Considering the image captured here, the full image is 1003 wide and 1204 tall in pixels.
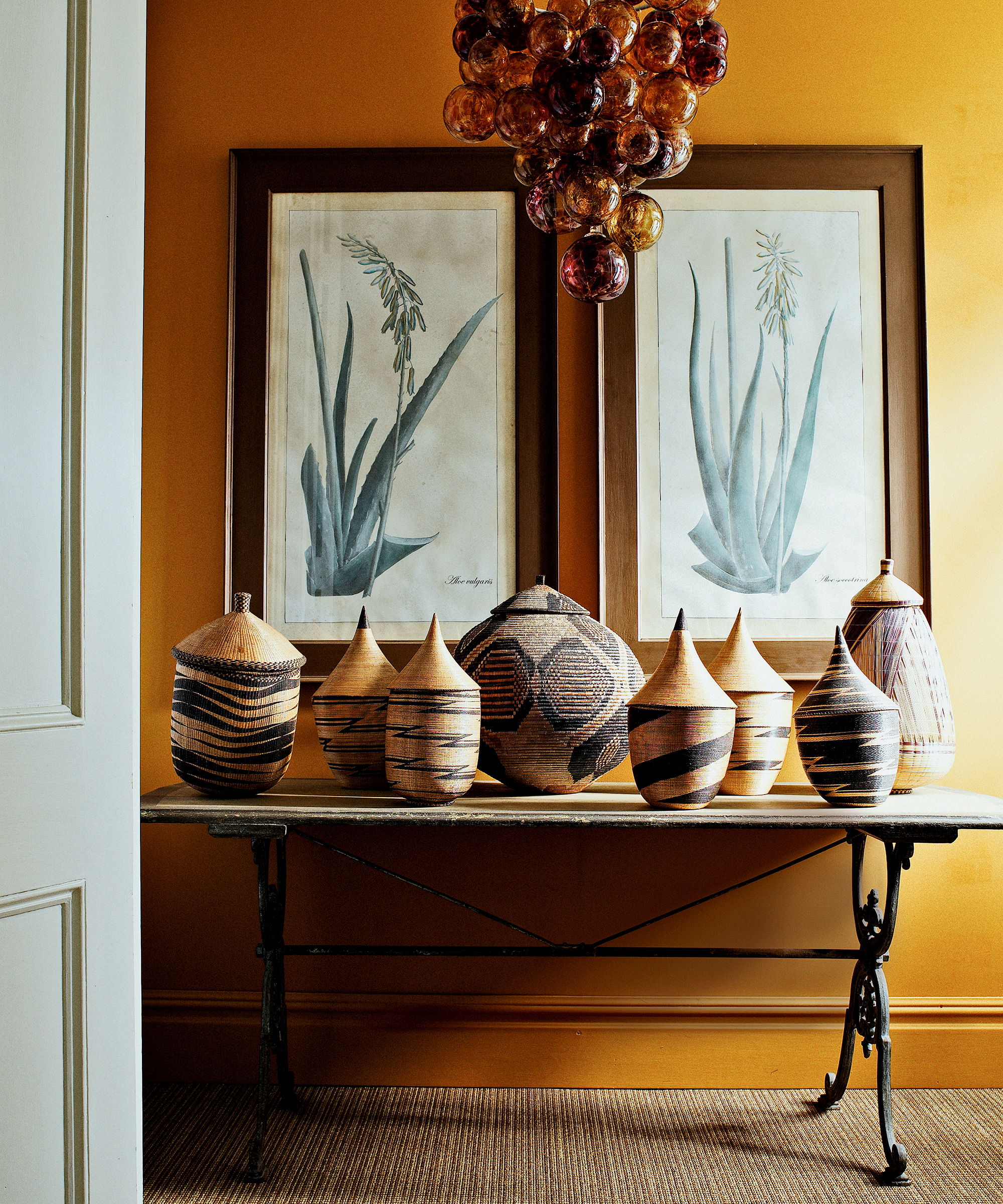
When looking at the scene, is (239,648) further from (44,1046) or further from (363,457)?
(44,1046)

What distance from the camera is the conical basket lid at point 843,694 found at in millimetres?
1701

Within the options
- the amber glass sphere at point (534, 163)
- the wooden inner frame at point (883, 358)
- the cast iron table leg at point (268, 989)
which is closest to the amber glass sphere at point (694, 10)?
the amber glass sphere at point (534, 163)

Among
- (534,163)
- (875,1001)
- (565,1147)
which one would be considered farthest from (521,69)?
(565,1147)

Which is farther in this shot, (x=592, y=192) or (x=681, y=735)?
(x=681, y=735)

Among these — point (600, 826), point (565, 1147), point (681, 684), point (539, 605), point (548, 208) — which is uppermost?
point (548, 208)

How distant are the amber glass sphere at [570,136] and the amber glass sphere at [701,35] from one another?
18 cm

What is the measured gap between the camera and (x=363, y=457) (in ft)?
7.37

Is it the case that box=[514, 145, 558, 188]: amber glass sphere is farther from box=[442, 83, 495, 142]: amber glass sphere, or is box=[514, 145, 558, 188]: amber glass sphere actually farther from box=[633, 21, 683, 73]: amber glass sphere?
box=[633, 21, 683, 73]: amber glass sphere

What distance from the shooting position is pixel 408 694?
5.57 feet

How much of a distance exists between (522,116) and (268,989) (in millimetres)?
1679

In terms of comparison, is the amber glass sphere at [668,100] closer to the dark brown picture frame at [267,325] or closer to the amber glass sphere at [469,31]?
the amber glass sphere at [469,31]

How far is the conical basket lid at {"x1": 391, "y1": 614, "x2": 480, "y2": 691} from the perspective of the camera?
1.69 metres

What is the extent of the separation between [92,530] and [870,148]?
2076 mm

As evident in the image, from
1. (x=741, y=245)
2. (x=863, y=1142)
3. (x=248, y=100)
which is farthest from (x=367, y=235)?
(x=863, y=1142)
